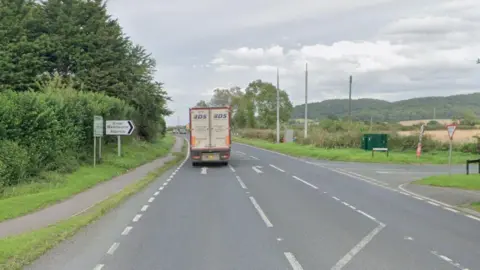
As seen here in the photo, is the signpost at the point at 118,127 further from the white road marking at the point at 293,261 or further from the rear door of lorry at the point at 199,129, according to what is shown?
the white road marking at the point at 293,261

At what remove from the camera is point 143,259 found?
7648mm

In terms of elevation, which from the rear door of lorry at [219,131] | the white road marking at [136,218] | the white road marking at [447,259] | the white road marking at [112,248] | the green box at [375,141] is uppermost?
the rear door of lorry at [219,131]

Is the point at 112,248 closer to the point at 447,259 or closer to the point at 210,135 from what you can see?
the point at 447,259

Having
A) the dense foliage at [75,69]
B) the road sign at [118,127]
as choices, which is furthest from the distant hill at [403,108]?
the road sign at [118,127]

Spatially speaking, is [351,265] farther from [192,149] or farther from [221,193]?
[192,149]

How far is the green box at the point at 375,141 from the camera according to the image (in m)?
41.7

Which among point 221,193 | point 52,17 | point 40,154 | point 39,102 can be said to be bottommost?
point 221,193

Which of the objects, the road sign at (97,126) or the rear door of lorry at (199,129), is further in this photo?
the rear door of lorry at (199,129)

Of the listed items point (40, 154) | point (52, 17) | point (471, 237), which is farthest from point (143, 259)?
point (52, 17)

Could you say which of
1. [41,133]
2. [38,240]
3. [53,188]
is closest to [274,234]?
[38,240]

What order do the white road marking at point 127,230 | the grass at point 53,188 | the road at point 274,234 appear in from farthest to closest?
the grass at point 53,188, the white road marking at point 127,230, the road at point 274,234

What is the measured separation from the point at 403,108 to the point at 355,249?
4159 inches

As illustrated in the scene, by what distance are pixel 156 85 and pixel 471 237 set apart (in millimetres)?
39600

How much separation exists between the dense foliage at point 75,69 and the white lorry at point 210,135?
5.49 meters
